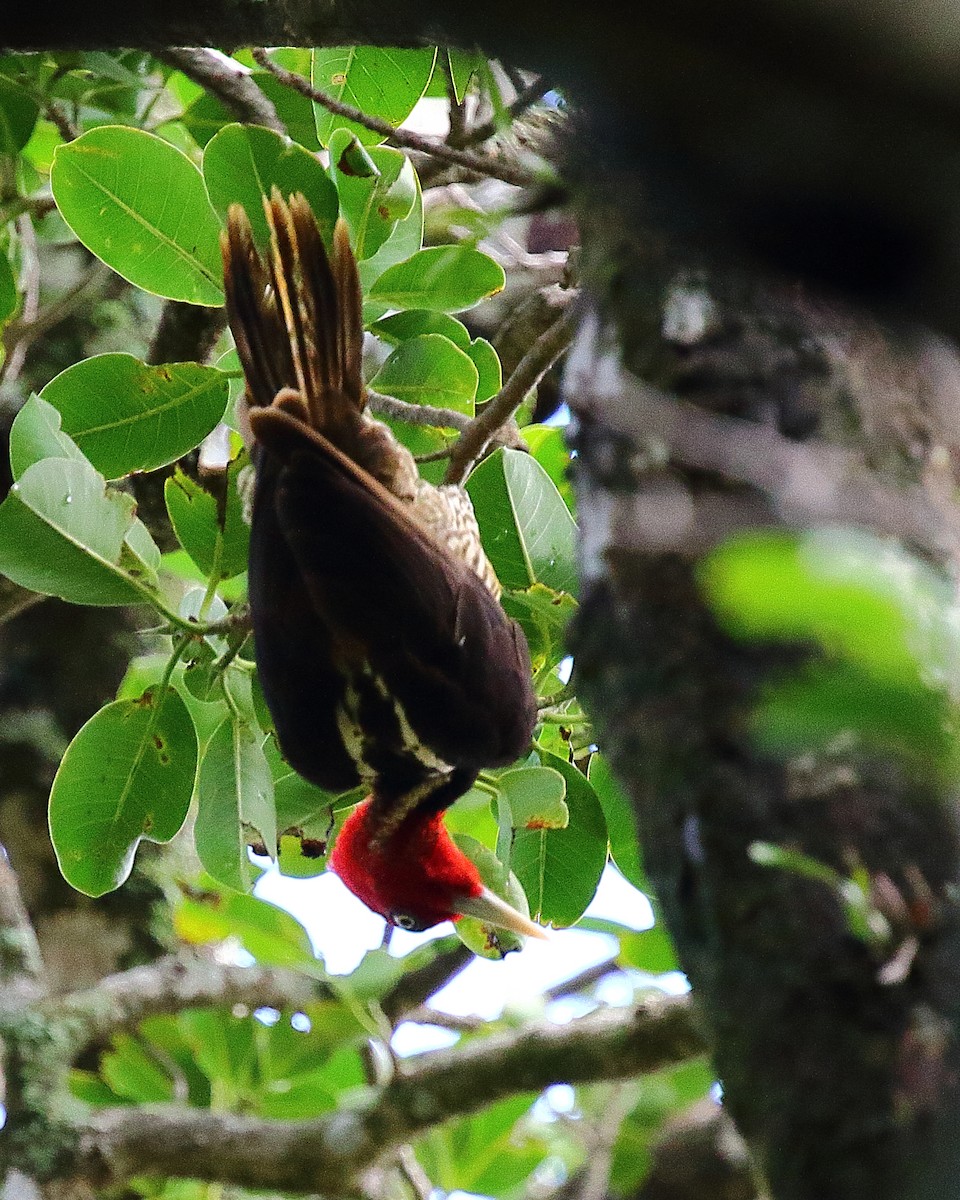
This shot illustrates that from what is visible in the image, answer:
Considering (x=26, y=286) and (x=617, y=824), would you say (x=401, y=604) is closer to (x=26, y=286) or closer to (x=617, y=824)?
(x=617, y=824)

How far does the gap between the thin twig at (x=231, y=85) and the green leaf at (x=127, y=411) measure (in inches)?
22.4

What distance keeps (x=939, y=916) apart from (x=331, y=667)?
2.04 metres

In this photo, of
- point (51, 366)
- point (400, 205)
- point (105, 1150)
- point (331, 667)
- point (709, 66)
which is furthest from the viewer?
point (51, 366)

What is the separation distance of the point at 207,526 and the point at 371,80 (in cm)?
83

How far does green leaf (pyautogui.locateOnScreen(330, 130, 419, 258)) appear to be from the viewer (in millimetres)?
2465

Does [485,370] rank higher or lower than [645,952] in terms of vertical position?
higher

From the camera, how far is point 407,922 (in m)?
3.55

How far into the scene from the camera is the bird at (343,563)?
8.61 feet

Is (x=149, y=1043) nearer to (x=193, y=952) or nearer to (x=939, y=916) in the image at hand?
(x=193, y=952)

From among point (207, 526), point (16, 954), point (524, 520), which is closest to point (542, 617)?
point (524, 520)

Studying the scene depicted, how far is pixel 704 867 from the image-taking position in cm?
100

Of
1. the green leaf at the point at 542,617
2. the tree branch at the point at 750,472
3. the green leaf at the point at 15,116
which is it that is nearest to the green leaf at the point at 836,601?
the tree branch at the point at 750,472

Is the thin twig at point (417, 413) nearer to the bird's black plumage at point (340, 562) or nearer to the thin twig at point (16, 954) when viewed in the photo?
the bird's black plumage at point (340, 562)

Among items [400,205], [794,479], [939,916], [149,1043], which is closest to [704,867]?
[939,916]
